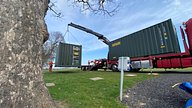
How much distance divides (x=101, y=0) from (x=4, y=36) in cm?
496

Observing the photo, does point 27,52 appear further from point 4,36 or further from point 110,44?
point 110,44

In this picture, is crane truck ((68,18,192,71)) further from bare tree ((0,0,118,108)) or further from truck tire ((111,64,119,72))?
bare tree ((0,0,118,108))

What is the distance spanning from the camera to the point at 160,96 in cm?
533

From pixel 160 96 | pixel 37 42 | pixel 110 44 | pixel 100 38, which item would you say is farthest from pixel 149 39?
pixel 37 42

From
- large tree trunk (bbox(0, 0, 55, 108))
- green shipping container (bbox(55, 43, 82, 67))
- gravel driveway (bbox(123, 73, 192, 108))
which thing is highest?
green shipping container (bbox(55, 43, 82, 67))

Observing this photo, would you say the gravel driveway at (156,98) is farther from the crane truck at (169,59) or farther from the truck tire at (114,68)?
the truck tire at (114,68)

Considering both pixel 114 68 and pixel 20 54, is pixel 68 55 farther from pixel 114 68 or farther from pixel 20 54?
pixel 20 54

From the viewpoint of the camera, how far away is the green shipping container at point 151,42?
12.2 meters

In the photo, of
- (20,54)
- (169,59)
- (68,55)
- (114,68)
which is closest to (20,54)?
(20,54)

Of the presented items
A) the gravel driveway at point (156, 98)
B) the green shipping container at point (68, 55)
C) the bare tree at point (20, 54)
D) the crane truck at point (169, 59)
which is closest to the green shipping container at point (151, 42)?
the crane truck at point (169, 59)

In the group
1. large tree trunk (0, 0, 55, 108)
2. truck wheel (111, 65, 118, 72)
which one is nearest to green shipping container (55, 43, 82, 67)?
truck wheel (111, 65, 118, 72)

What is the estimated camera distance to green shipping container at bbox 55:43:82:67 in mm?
15922

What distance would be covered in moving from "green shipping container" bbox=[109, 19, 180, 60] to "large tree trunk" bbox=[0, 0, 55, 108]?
1150 cm

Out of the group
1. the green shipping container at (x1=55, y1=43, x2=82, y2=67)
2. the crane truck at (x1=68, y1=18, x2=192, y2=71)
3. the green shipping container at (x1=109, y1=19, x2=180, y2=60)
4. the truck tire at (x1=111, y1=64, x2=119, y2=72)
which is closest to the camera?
the crane truck at (x1=68, y1=18, x2=192, y2=71)
